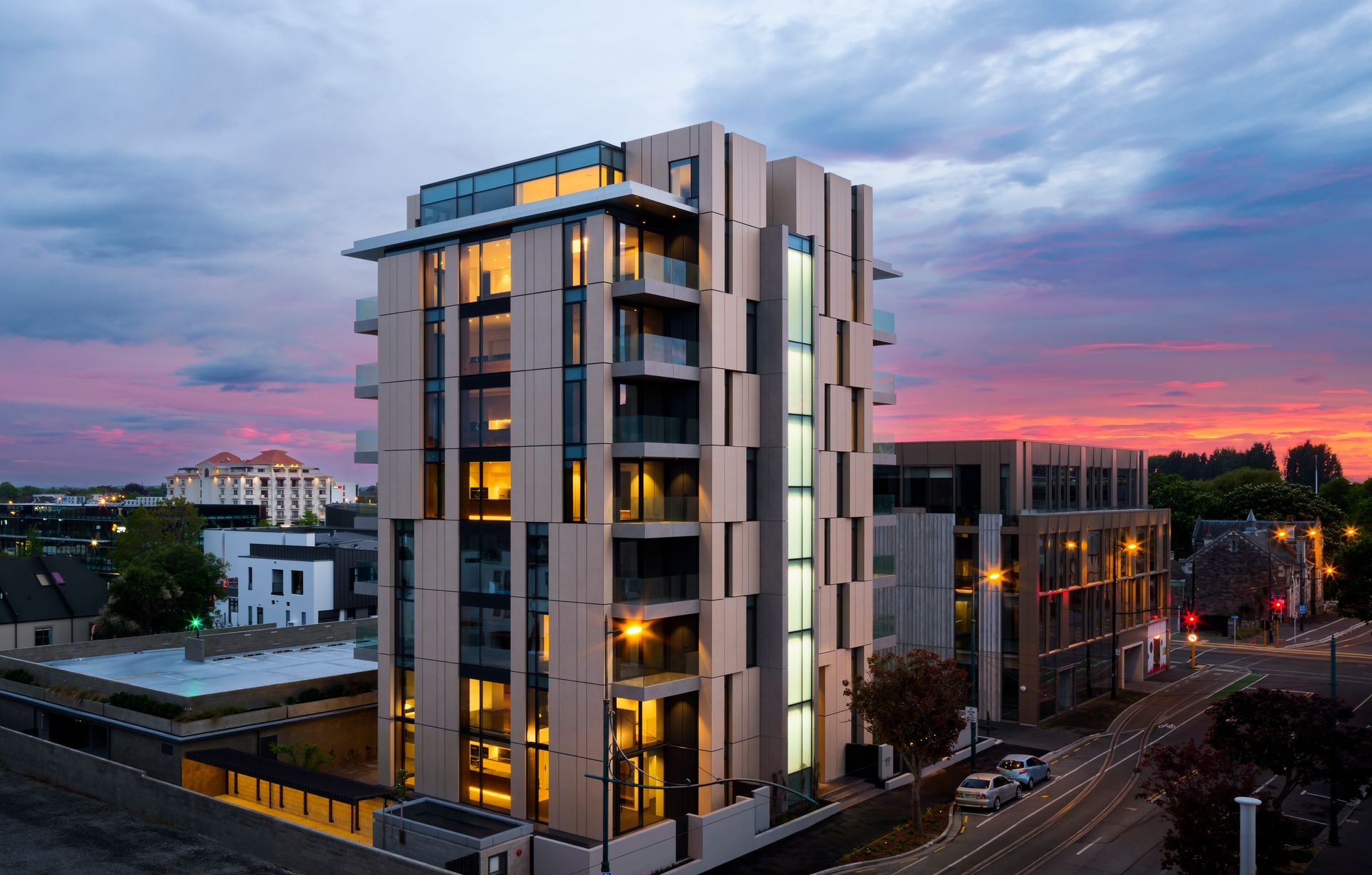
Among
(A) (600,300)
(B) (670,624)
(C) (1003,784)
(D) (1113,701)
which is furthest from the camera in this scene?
(D) (1113,701)

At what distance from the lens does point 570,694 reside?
35531mm

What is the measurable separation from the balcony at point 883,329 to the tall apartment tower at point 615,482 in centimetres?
499

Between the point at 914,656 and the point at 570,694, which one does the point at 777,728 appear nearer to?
the point at 914,656

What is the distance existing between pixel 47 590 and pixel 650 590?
60273mm

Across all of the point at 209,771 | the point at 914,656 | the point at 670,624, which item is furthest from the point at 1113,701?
the point at 209,771

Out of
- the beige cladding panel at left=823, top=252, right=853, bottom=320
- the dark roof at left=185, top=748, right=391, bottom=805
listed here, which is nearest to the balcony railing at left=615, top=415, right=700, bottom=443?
the beige cladding panel at left=823, top=252, right=853, bottom=320

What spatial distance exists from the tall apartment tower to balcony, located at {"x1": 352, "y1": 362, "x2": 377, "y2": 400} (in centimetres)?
114

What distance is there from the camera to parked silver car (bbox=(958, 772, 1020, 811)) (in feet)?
129

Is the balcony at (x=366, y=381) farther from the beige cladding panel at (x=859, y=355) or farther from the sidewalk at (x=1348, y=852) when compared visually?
the sidewalk at (x=1348, y=852)

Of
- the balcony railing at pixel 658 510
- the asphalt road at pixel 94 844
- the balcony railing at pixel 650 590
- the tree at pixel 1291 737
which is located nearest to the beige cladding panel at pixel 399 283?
the balcony railing at pixel 658 510

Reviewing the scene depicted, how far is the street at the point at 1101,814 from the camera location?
3369cm

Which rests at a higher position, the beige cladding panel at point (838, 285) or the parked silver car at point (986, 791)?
the beige cladding panel at point (838, 285)

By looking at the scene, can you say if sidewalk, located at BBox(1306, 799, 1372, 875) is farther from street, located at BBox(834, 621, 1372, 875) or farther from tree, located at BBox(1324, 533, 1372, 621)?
tree, located at BBox(1324, 533, 1372, 621)

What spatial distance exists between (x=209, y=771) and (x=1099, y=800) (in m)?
36.7
